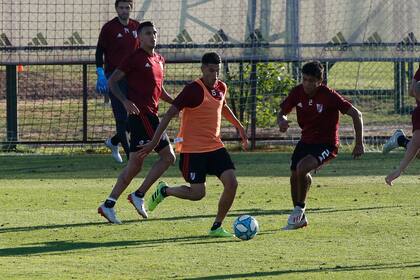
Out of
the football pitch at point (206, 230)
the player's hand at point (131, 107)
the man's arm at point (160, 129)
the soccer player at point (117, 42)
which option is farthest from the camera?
the soccer player at point (117, 42)

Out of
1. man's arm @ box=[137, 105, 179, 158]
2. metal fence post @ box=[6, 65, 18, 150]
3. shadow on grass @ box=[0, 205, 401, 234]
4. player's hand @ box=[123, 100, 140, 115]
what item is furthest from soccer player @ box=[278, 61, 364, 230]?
metal fence post @ box=[6, 65, 18, 150]

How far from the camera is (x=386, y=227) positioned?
1159cm

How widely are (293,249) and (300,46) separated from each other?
10240mm

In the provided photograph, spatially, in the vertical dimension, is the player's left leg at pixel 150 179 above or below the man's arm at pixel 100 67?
below

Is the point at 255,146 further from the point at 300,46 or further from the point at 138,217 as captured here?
the point at 138,217

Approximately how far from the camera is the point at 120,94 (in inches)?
477

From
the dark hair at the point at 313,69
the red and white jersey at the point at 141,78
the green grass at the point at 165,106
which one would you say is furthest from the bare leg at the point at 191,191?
the green grass at the point at 165,106

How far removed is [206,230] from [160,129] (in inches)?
42.4

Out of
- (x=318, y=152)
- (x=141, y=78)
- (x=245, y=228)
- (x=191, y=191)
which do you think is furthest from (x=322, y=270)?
(x=141, y=78)

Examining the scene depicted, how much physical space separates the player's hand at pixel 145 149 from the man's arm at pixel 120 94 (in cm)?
37

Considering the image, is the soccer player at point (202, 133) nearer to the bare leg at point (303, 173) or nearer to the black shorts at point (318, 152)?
the bare leg at point (303, 173)

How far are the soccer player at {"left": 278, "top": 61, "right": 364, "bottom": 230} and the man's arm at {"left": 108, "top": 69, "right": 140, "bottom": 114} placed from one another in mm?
1451

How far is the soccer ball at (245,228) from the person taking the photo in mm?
10828

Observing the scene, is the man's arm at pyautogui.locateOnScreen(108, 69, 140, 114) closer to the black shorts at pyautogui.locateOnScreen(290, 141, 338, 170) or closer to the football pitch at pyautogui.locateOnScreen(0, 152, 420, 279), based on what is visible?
the football pitch at pyautogui.locateOnScreen(0, 152, 420, 279)
